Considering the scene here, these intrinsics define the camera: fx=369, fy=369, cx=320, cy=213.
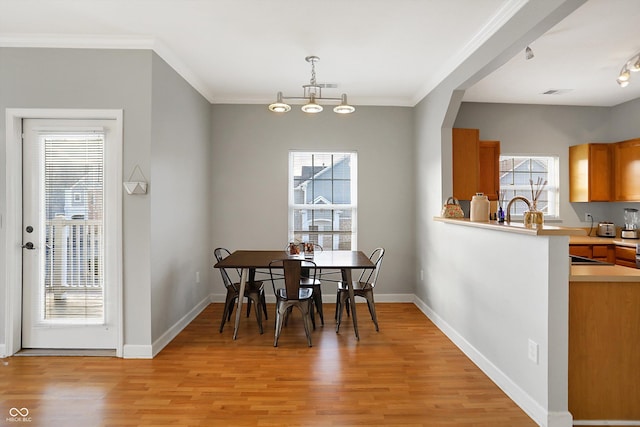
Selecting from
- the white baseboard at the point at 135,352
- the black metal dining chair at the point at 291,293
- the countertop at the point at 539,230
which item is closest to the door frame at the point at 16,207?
the white baseboard at the point at 135,352

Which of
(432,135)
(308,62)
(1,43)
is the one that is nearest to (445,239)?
(432,135)

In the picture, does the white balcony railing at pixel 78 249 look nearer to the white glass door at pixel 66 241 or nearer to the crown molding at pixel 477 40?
the white glass door at pixel 66 241

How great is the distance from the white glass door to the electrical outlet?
3319 mm

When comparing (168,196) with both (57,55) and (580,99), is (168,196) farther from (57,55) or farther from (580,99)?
(580,99)

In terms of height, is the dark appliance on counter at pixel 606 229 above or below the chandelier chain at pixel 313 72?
below

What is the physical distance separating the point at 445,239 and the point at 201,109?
331 centimetres

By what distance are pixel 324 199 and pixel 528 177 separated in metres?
2.93

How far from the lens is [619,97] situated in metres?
4.71

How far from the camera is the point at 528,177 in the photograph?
207 inches

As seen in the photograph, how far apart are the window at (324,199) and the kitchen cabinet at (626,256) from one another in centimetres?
319

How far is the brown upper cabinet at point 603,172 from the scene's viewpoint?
4.66m

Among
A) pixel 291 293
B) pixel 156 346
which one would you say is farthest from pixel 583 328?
pixel 156 346

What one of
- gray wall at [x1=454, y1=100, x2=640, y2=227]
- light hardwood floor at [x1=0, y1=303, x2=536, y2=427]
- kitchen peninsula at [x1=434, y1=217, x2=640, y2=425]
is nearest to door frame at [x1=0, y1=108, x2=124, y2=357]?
light hardwood floor at [x1=0, y1=303, x2=536, y2=427]

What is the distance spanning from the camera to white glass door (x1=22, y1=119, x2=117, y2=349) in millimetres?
3287
